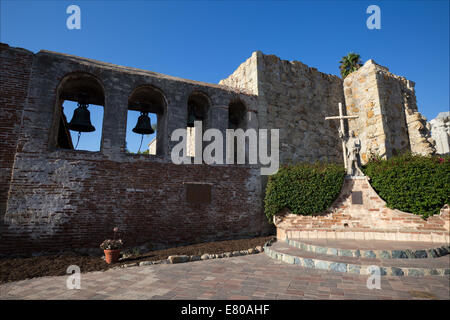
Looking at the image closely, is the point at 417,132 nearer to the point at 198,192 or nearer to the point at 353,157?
the point at 353,157

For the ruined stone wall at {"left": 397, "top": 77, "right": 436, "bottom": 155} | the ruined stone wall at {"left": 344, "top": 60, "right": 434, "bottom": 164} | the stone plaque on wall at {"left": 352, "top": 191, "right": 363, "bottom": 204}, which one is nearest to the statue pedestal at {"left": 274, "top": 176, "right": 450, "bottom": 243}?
the stone plaque on wall at {"left": 352, "top": 191, "right": 363, "bottom": 204}

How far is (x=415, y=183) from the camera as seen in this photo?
727 centimetres

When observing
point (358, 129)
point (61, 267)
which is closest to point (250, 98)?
point (358, 129)

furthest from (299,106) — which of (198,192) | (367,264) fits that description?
(367,264)

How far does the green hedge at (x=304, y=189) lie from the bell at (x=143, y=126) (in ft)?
16.0

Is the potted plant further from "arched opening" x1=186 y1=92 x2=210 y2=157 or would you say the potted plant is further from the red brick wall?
"arched opening" x1=186 y1=92 x2=210 y2=157

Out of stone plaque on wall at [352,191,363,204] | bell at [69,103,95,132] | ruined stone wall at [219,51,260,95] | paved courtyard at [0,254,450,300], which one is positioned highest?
ruined stone wall at [219,51,260,95]

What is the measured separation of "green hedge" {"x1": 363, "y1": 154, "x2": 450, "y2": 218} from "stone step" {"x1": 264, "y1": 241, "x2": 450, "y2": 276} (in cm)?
216

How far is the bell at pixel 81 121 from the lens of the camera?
7.47 meters

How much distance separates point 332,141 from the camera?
12.0 m

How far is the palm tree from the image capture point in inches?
856

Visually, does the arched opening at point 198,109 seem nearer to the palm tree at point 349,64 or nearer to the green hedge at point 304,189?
the green hedge at point 304,189

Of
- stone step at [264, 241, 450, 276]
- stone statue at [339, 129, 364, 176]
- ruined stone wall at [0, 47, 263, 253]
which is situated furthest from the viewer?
stone statue at [339, 129, 364, 176]

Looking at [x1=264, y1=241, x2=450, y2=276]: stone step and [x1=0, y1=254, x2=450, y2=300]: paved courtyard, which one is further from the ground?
[x1=264, y1=241, x2=450, y2=276]: stone step
